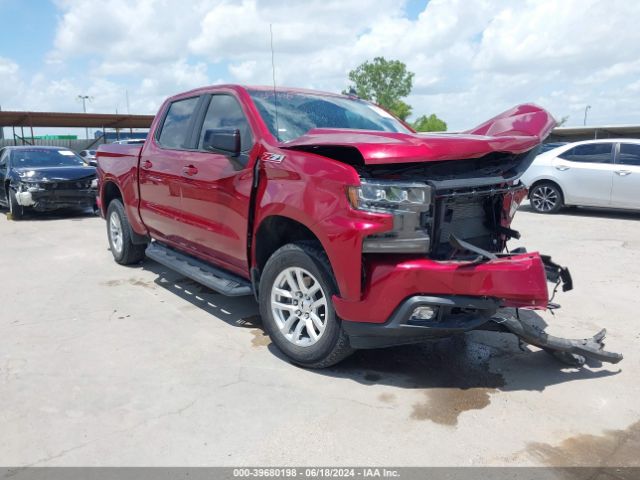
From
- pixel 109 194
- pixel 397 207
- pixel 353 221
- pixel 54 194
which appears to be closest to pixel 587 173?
pixel 109 194

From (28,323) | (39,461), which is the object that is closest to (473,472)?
(39,461)

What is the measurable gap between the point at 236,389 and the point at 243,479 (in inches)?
36.9

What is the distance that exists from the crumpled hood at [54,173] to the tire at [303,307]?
8638mm

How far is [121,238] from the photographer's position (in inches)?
266

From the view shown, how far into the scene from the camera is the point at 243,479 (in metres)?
2.61

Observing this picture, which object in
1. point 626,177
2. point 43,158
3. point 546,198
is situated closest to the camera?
point 626,177

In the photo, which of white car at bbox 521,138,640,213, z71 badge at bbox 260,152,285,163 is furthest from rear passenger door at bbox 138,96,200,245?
white car at bbox 521,138,640,213

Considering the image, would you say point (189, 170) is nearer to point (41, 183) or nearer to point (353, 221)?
point (353, 221)

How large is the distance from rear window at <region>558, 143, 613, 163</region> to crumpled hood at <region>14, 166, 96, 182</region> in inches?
388

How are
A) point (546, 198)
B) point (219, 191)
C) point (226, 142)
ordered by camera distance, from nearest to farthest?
Answer: 1. point (226, 142)
2. point (219, 191)
3. point (546, 198)

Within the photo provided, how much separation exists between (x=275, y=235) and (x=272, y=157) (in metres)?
0.58

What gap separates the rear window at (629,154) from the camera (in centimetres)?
1027

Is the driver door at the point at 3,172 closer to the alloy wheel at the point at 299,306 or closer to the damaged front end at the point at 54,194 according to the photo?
the damaged front end at the point at 54,194

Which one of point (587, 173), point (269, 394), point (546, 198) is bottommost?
Answer: point (269, 394)
